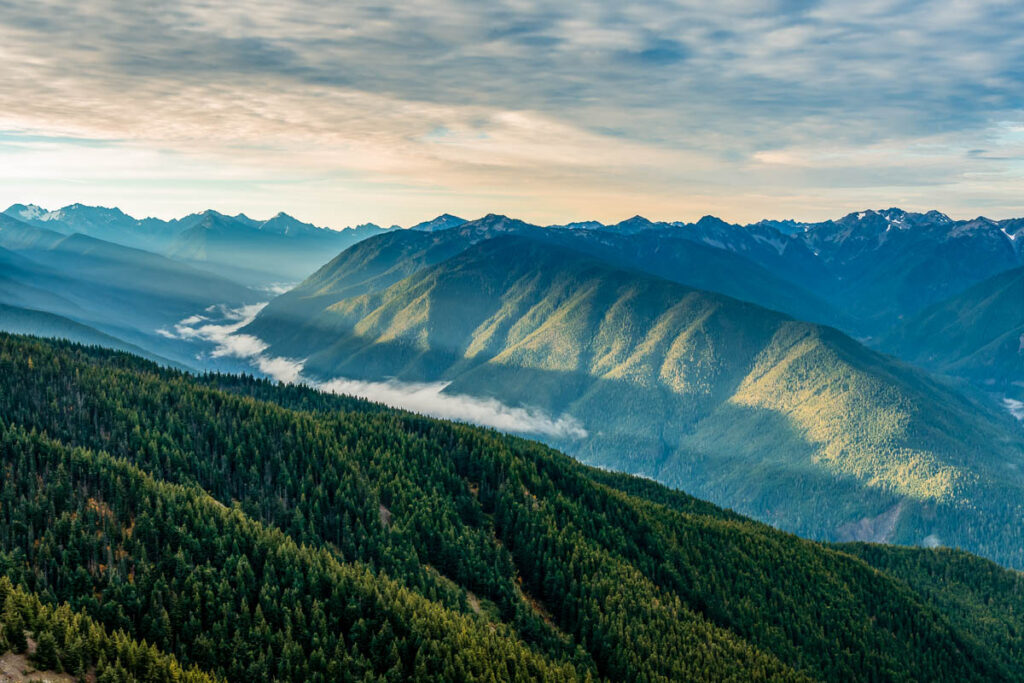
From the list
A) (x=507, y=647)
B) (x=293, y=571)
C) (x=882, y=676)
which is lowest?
(x=882, y=676)

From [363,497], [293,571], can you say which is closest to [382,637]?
[293,571]

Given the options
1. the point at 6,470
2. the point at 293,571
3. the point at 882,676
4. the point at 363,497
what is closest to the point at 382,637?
the point at 293,571

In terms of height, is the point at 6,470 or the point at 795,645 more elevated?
the point at 6,470

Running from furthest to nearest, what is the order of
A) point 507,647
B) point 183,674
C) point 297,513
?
point 297,513
point 507,647
point 183,674

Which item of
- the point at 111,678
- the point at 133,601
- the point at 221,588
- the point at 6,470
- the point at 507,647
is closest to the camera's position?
the point at 111,678

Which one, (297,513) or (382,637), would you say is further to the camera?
(297,513)

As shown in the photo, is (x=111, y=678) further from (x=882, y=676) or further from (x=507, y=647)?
(x=882, y=676)

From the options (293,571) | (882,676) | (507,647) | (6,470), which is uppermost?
(6,470)

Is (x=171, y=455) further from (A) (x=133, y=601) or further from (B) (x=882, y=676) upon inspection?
(B) (x=882, y=676)

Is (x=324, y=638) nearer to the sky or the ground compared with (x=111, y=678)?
nearer to the ground
